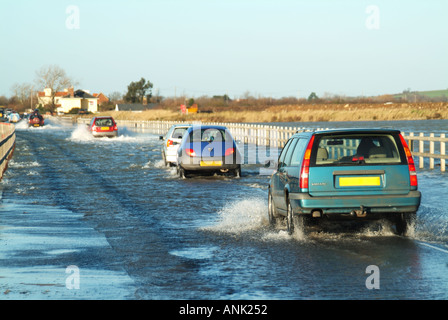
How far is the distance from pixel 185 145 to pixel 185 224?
870 centimetres

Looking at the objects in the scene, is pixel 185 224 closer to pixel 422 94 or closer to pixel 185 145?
pixel 185 145

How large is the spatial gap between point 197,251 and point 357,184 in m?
2.36

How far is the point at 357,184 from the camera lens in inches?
388

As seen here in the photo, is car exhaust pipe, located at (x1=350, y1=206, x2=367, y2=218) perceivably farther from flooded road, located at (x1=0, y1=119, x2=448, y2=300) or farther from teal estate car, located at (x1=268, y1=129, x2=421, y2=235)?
flooded road, located at (x1=0, y1=119, x2=448, y2=300)

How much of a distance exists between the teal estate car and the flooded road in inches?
15.4

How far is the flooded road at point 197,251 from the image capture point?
Answer: 7047mm

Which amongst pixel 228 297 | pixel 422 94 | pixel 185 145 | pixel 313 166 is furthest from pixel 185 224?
pixel 422 94

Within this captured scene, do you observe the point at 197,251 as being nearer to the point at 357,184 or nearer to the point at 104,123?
the point at 357,184

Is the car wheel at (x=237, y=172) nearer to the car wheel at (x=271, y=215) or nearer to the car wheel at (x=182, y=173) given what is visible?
the car wheel at (x=182, y=173)

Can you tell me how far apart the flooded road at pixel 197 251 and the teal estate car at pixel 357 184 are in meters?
0.39

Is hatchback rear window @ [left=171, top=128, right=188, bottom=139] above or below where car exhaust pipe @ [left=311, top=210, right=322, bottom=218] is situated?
above

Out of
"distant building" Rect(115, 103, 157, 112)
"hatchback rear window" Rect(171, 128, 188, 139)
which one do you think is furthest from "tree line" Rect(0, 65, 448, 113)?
"hatchback rear window" Rect(171, 128, 188, 139)

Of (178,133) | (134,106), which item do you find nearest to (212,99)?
(134,106)

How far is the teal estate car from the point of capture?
9.79 m
